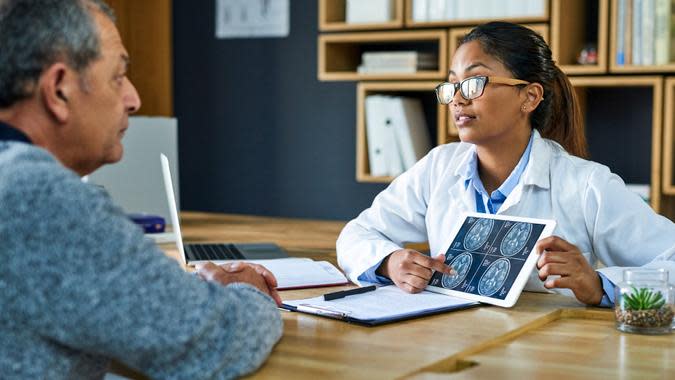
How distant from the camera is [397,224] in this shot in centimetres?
228

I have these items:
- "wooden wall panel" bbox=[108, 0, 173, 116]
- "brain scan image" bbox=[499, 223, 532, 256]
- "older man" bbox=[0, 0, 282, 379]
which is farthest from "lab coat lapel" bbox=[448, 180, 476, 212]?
"wooden wall panel" bbox=[108, 0, 173, 116]

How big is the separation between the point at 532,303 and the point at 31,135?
3.28ft

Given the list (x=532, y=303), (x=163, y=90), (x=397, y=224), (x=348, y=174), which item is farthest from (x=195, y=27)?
(x=532, y=303)

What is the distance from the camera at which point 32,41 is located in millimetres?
1133

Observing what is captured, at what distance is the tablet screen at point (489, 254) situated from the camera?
69.6 inches

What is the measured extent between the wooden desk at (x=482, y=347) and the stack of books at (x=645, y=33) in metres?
1.43

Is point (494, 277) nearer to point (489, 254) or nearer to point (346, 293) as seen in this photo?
point (489, 254)

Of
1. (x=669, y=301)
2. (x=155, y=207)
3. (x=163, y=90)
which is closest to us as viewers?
(x=669, y=301)

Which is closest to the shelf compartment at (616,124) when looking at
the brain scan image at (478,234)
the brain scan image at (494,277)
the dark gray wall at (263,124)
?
the dark gray wall at (263,124)

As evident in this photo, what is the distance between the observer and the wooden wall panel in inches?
150

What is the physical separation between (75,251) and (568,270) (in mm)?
946

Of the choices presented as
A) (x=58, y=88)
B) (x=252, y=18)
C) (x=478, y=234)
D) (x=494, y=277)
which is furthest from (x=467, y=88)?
(x=252, y=18)

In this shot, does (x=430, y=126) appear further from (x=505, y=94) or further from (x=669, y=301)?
(x=669, y=301)

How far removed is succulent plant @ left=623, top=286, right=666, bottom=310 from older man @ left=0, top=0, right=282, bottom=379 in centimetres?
65
